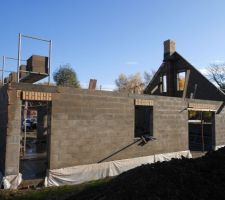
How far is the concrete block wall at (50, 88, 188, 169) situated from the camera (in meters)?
9.09

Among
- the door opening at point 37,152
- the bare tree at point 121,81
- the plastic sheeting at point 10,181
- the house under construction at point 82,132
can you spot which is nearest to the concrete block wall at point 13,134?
the house under construction at point 82,132

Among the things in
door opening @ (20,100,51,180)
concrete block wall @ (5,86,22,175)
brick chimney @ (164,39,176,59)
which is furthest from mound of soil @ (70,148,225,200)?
brick chimney @ (164,39,176,59)

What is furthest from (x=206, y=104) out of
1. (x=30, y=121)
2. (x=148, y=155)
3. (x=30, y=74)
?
(x=30, y=121)

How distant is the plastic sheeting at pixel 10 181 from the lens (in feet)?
26.4

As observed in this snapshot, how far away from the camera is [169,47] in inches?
903

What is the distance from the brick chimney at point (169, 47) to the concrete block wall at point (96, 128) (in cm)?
1096

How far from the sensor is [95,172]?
9.98 meters

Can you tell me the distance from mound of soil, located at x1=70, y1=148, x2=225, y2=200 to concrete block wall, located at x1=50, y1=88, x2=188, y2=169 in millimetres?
3848

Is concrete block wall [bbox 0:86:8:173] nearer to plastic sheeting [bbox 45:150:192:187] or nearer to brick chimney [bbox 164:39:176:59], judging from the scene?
plastic sheeting [bbox 45:150:192:187]

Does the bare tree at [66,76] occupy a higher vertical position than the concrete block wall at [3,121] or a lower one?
higher

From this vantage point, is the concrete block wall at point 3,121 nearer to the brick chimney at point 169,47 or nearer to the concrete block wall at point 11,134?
the concrete block wall at point 11,134

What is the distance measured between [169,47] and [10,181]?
17.9 metres

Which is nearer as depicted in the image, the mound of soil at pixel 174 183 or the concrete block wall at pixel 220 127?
the mound of soil at pixel 174 183

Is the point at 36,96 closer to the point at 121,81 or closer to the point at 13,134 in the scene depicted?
the point at 13,134
